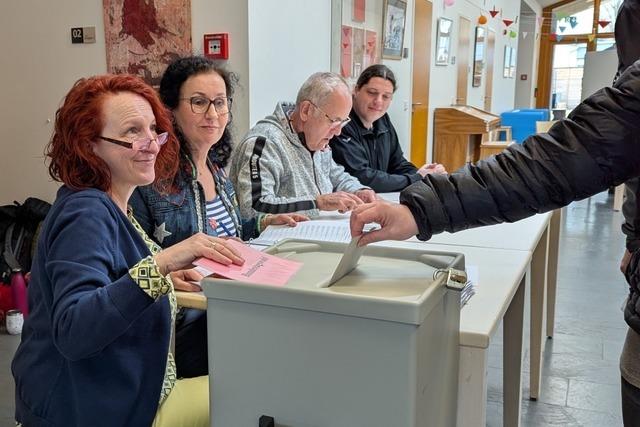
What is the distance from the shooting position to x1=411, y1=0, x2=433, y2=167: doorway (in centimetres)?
583

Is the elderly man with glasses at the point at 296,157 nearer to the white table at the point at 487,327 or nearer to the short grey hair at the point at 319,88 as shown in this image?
the short grey hair at the point at 319,88

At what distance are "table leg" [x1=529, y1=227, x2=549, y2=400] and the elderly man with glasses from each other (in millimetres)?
757

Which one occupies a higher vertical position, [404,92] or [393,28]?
[393,28]

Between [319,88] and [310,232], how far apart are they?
0.70 metres

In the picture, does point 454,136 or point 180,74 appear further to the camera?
point 454,136

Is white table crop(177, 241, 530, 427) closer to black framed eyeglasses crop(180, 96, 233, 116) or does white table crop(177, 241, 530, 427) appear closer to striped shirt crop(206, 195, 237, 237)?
striped shirt crop(206, 195, 237, 237)

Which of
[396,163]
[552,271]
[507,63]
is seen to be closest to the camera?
[552,271]

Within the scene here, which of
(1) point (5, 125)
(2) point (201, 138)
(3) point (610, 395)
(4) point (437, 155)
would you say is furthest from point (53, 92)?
(4) point (437, 155)

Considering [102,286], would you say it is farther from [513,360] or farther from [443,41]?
[443,41]

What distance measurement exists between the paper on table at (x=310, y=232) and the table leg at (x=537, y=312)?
971 millimetres

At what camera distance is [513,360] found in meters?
1.98

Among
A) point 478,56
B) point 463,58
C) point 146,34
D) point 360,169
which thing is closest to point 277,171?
point 360,169

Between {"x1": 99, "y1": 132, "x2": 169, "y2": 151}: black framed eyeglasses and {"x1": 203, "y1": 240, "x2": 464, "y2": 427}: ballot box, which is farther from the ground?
{"x1": 99, "y1": 132, "x2": 169, "y2": 151}: black framed eyeglasses

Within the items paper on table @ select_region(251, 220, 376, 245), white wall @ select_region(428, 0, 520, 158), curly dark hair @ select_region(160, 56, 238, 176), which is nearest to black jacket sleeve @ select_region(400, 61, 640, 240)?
paper on table @ select_region(251, 220, 376, 245)
